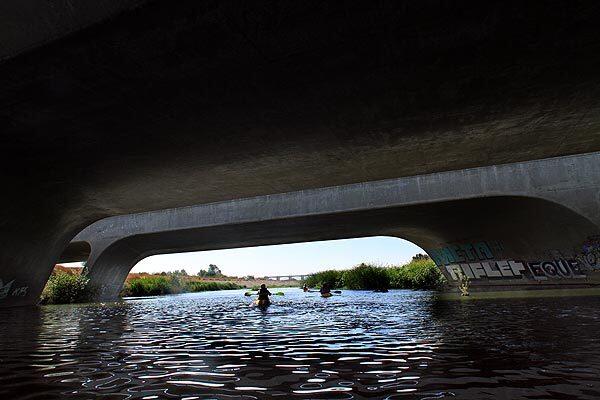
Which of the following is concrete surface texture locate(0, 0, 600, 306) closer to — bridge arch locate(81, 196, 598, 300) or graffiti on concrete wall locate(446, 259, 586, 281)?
bridge arch locate(81, 196, 598, 300)

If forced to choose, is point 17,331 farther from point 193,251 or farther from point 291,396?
point 193,251

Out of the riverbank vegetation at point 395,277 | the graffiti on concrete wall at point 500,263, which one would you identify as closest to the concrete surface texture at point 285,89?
the graffiti on concrete wall at point 500,263

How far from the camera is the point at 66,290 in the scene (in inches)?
1131

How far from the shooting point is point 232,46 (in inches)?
270

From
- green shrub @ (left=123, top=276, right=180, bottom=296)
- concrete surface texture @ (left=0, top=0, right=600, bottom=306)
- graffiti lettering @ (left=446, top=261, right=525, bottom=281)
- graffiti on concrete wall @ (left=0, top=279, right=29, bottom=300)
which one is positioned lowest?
graffiti on concrete wall @ (left=0, top=279, right=29, bottom=300)

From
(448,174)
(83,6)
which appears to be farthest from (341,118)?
(448,174)

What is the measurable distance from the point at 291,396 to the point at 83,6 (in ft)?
19.6

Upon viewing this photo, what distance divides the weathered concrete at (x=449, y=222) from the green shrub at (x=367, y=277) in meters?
10.1

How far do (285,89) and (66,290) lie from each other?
27.5m

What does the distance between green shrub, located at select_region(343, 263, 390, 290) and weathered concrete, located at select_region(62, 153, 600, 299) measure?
33.2ft

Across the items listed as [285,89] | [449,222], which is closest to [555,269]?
[449,222]

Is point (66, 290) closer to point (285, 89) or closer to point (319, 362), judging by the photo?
point (285, 89)

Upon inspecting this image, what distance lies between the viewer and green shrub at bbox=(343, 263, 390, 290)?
4244 centimetres

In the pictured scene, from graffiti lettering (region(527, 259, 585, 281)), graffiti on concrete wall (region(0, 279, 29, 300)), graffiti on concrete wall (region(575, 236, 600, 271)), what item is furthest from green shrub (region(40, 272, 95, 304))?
graffiti on concrete wall (region(575, 236, 600, 271))
